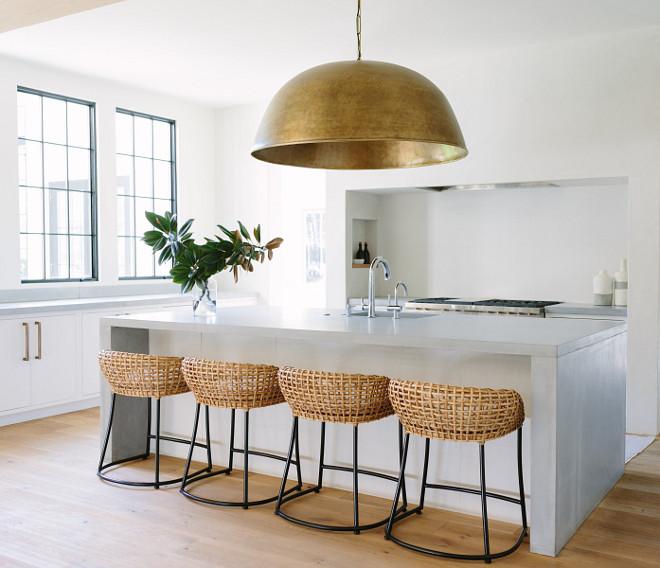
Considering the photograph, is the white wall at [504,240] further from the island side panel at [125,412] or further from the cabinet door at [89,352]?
the island side panel at [125,412]

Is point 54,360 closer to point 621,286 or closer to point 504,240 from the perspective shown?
point 504,240

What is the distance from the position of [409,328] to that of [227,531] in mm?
1265

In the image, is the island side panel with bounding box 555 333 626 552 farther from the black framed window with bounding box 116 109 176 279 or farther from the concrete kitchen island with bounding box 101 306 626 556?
the black framed window with bounding box 116 109 176 279

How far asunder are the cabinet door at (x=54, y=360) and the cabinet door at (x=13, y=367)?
6cm

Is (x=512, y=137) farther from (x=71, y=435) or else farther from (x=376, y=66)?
(x=71, y=435)

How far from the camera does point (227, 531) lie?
10.8 feet

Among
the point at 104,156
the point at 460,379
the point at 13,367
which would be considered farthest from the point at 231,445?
the point at 104,156

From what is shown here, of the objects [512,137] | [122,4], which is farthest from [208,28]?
[512,137]

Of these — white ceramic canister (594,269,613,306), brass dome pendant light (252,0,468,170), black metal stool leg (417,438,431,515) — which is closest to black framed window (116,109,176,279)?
white ceramic canister (594,269,613,306)

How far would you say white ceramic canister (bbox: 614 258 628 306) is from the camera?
545 centimetres

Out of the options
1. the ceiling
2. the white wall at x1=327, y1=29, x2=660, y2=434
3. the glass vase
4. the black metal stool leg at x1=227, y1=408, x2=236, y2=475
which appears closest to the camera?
the black metal stool leg at x1=227, y1=408, x2=236, y2=475

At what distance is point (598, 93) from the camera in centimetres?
538

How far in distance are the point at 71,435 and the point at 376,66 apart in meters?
3.60

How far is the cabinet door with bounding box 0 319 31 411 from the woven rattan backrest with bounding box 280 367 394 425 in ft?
9.59
